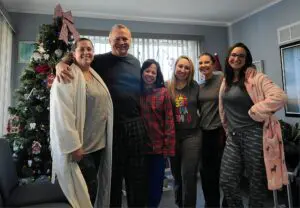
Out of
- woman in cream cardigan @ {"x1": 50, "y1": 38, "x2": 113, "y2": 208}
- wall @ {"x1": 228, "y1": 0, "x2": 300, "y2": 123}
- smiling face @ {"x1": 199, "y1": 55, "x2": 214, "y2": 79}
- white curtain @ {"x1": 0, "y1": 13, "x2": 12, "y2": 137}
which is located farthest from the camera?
wall @ {"x1": 228, "y1": 0, "x2": 300, "y2": 123}

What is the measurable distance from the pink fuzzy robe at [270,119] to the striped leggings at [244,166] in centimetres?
5

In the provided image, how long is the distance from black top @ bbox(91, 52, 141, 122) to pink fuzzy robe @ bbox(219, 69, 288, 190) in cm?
79

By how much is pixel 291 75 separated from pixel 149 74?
2393 mm

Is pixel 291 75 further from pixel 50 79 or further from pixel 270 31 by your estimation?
pixel 50 79

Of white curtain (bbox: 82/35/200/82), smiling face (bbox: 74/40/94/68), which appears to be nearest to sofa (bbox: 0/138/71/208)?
smiling face (bbox: 74/40/94/68)

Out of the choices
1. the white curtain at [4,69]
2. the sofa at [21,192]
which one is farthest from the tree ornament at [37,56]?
the sofa at [21,192]

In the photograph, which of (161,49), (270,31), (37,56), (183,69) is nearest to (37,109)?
(37,56)

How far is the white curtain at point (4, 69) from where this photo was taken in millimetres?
3279

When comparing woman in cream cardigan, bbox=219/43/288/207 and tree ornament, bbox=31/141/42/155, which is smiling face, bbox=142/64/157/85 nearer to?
woman in cream cardigan, bbox=219/43/288/207

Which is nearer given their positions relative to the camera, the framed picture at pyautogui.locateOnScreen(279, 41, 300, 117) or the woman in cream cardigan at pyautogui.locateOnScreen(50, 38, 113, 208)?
the woman in cream cardigan at pyautogui.locateOnScreen(50, 38, 113, 208)

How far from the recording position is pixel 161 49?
4.40 metres

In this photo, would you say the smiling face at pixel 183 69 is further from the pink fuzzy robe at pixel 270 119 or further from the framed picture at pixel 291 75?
the framed picture at pixel 291 75

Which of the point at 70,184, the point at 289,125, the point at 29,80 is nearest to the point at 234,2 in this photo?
the point at 289,125

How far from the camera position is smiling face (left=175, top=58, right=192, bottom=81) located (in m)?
2.13
